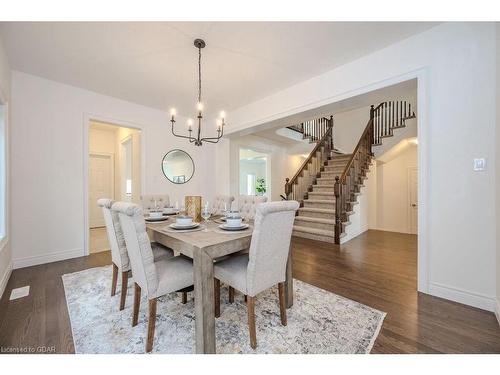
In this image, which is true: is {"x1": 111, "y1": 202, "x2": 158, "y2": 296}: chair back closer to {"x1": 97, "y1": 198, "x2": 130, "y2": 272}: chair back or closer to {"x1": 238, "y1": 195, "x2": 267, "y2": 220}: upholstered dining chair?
{"x1": 97, "y1": 198, "x2": 130, "y2": 272}: chair back

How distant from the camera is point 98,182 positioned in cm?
560

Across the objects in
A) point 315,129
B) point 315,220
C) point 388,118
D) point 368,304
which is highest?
point 315,129

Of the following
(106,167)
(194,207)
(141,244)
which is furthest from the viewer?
(106,167)

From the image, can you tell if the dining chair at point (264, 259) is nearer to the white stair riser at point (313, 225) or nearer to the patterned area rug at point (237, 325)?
the patterned area rug at point (237, 325)

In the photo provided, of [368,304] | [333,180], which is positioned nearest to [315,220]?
[333,180]

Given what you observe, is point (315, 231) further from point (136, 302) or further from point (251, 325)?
point (136, 302)

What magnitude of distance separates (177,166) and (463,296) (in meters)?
4.48

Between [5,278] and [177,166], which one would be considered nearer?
[5,278]

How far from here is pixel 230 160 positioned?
4723 mm

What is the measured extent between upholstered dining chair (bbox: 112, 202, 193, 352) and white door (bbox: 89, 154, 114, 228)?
16.2 ft

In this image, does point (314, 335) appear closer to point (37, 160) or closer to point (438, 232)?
point (438, 232)
